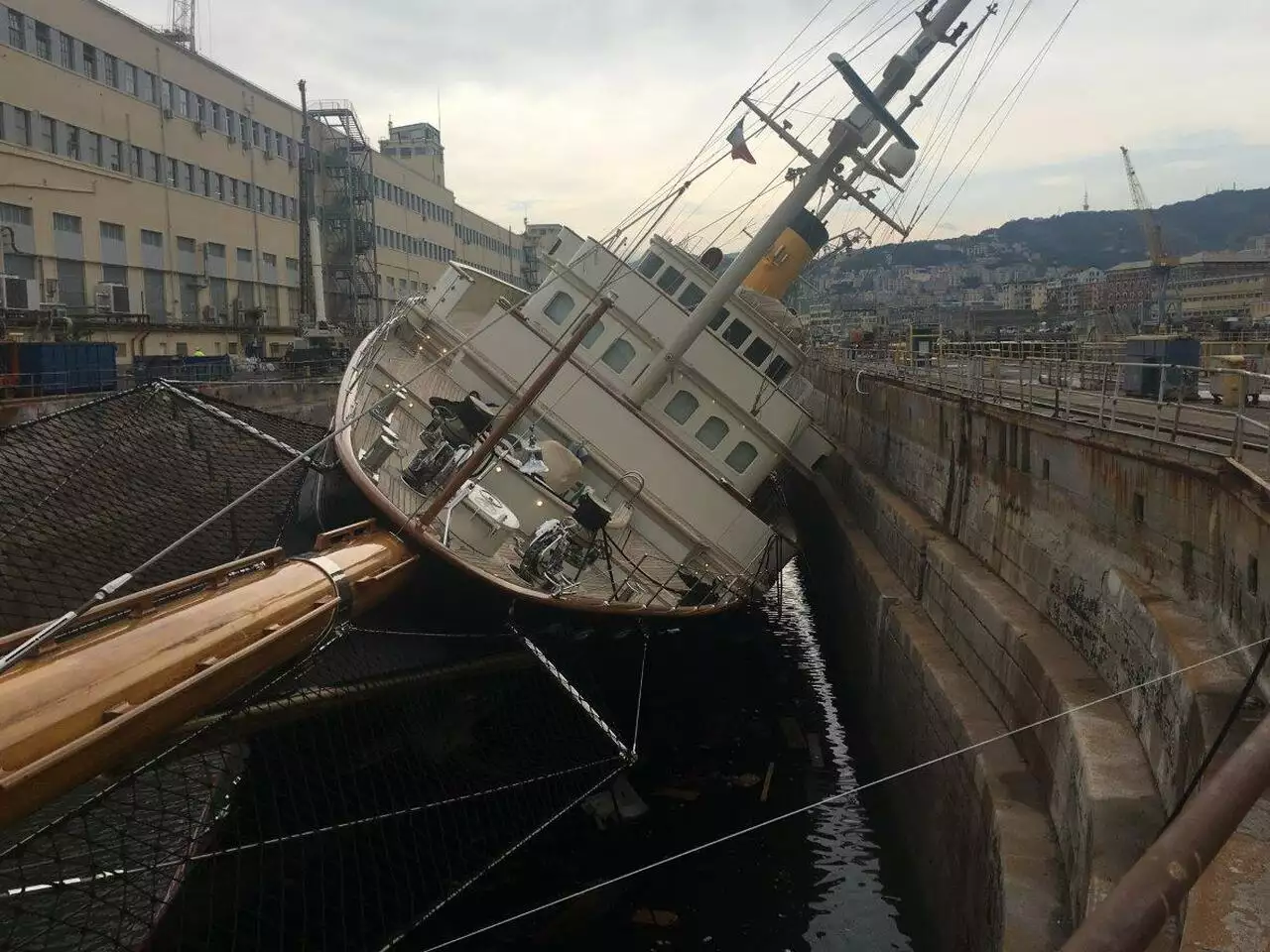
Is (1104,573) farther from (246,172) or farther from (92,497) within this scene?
(246,172)

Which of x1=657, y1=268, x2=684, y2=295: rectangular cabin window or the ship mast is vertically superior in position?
the ship mast

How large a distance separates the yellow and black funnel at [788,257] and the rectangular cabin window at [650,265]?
3743 millimetres

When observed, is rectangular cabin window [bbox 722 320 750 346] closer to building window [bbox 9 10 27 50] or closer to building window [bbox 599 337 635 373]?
building window [bbox 599 337 635 373]

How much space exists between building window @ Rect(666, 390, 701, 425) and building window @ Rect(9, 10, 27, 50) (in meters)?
27.8

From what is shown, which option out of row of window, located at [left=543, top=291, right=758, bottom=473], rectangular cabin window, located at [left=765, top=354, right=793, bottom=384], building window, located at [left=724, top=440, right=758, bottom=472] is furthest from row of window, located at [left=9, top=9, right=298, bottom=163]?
Answer: building window, located at [left=724, top=440, right=758, bottom=472]

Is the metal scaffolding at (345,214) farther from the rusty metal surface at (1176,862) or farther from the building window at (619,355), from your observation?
the rusty metal surface at (1176,862)

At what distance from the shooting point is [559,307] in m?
16.7

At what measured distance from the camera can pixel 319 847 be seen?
8156mm

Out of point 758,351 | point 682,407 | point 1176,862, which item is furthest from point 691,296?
point 1176,862

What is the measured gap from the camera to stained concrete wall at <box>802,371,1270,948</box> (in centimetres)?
614

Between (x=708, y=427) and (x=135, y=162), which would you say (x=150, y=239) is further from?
(x=708, y=427)

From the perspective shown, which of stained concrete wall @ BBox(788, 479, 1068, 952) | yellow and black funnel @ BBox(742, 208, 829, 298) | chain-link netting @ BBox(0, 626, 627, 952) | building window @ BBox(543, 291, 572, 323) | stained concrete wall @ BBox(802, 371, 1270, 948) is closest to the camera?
stained concrete wall @ BBox(802, 371, 1270, 948)

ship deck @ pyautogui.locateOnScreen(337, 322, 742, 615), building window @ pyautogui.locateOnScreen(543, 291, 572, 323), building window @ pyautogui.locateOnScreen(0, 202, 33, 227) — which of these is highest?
building window @ pyautogui.locateOnScreen(0, 202, 33, 227)

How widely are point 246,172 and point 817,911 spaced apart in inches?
1750
